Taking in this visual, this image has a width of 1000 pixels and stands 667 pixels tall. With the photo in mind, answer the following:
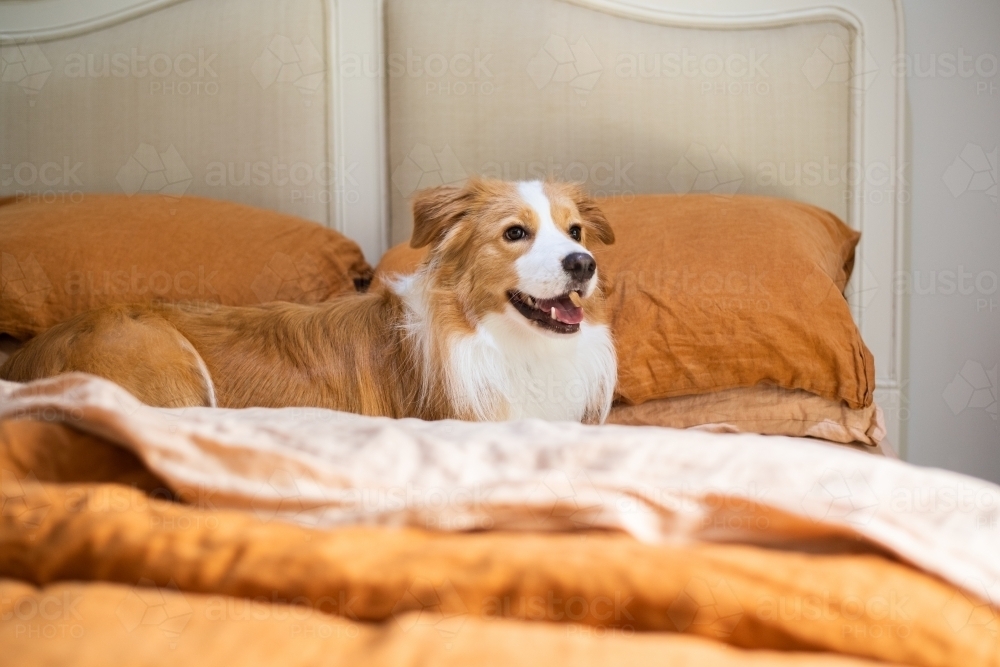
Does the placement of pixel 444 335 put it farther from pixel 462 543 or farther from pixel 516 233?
pixel 462 543

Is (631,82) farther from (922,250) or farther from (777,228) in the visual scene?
(922,250)

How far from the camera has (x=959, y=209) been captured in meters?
2.70

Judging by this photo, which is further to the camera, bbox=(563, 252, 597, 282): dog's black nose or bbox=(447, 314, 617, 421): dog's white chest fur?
bbox=(447, 314, 617, 421): dog's white chest fur

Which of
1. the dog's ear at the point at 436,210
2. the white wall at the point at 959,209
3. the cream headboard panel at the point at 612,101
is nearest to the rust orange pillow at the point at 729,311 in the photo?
the dog's ear at the point at 436,210

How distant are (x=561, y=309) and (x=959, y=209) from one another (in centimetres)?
174

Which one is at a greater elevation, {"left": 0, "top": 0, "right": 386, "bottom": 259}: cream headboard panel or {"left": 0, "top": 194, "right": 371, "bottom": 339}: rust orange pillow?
{"left": 0, "top": 0, "right": 386, "bottom": 259}: cream headboard panel

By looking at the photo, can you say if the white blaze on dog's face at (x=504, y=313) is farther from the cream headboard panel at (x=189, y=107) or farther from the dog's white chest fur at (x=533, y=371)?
the cream headboard panel at (x=189, y=107)

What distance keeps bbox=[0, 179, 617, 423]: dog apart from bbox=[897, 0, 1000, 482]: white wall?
58.8 inches

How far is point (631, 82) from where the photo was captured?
2641mm

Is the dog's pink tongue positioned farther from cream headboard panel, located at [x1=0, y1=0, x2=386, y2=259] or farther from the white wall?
the white wall

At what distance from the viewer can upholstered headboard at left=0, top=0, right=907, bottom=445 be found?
2.58 meters

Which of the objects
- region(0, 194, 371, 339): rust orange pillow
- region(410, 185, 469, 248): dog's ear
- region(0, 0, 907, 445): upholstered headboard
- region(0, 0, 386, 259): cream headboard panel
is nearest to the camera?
region(410, 185, 469, 248): dog's ear

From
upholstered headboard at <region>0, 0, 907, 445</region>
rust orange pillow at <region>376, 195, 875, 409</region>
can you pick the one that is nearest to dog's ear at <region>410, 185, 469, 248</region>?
rust orange pillow at <region>376, 195, 875, 409</region>

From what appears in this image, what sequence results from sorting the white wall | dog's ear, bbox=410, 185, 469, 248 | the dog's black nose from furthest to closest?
1. the white wall
2. dog's ear, bbox=410, 185, 469, 248
3. the dog's black nose
